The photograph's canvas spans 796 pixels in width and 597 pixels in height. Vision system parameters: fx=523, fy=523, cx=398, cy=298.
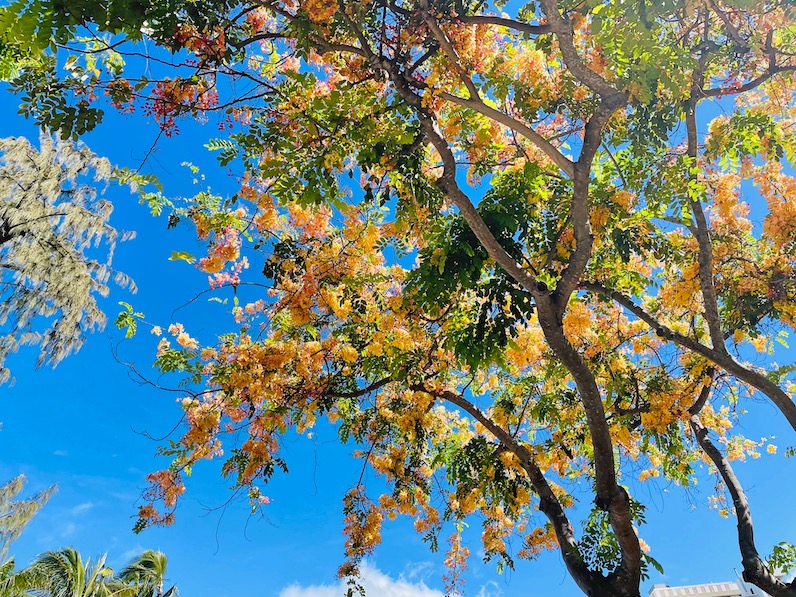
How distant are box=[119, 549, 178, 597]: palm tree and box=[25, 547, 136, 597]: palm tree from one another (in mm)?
1587

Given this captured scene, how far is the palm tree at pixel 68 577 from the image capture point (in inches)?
490

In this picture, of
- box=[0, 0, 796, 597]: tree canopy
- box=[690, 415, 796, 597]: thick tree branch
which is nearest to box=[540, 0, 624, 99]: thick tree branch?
box=[0, 0, 796, 597]: tree canopy

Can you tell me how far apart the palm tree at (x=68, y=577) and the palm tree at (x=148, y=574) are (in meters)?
1.59

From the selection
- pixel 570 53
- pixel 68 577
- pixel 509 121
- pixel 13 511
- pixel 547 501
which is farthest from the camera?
pixel 68 577

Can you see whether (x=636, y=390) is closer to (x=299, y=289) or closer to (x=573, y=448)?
(x=573, y=448)

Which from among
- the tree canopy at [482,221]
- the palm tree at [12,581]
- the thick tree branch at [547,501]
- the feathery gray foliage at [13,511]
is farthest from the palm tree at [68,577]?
the thick tree branch at [547,501]

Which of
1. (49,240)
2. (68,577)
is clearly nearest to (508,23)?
(49,240)

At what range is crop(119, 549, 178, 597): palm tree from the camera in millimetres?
16031

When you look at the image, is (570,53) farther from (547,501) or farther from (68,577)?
(68,577)

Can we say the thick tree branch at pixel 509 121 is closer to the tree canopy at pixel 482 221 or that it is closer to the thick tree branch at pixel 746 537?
the tree canopy at pixel 482 221

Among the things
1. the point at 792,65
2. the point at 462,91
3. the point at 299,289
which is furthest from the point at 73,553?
the point at 792,65

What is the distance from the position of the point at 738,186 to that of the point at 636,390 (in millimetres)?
2342

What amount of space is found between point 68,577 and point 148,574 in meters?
3.35

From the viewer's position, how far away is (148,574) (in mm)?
16250
